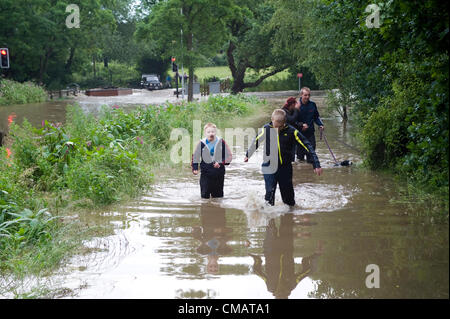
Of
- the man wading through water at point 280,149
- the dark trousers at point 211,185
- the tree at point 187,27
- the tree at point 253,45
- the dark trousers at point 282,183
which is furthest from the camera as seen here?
the tree at point 253,45

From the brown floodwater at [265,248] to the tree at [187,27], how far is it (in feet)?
96.5

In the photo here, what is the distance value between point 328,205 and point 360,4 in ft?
11.4

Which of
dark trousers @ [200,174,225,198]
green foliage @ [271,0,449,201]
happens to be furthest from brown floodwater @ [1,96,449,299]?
green foliage @ [271,0,449,201]

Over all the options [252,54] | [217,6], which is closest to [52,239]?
[217,6]

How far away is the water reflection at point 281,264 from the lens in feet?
20.4

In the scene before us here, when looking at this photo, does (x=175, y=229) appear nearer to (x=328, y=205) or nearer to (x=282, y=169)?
(x=282, y=169)

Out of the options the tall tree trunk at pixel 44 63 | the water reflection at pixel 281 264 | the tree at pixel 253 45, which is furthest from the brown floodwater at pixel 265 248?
the tall tree trunk at pixel 44 63

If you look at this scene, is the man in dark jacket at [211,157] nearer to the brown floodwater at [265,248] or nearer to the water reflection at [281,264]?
the brown floodwater at [265,248]

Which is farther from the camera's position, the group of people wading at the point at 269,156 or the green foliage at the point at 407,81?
the group of people wading at the point at 269,156

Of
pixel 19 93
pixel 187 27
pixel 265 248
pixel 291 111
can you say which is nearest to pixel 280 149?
pixel 265 248

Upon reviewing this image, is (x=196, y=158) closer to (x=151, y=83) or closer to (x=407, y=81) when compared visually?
(x=407, y=81)

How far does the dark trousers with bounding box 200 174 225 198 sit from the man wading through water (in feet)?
3.23

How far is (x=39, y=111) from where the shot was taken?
122ft

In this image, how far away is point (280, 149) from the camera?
356 inches
